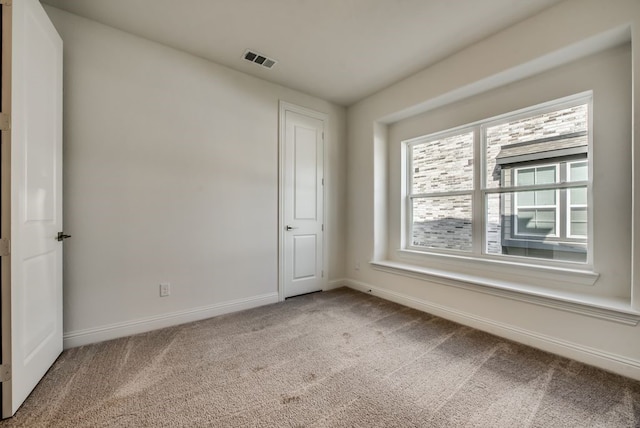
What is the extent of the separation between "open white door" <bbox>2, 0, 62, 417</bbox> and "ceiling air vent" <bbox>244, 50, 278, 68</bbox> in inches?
58.4

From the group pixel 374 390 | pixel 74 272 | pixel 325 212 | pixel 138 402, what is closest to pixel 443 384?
pixel 374 390

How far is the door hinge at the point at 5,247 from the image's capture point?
1424 millimetres

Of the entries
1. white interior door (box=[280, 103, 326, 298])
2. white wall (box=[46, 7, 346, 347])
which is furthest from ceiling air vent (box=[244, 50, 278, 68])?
white interior door (box=[280, 103, 326, 298])

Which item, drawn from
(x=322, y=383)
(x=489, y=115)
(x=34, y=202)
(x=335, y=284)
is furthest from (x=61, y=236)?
(x=489, y=115)

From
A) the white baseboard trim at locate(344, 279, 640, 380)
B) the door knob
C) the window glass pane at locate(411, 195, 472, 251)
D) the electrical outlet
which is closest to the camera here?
→ the white baseboard trim at locate(344, 279, 640, 380)

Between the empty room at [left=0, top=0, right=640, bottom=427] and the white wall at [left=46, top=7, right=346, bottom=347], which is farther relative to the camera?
the white wall at [left=46, top=7, right=346, bottom=347]

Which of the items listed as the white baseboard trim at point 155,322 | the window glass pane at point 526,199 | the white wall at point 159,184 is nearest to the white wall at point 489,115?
the window glass pane at point 526,199

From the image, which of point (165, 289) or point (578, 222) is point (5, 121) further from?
point (578, 222)

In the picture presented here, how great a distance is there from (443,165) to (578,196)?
1305 mm

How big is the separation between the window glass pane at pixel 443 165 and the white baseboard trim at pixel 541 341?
141 cm

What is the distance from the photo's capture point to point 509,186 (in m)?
2.70

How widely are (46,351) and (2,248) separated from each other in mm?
853

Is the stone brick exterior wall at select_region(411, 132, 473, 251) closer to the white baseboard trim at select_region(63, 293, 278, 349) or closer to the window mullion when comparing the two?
the window mullion

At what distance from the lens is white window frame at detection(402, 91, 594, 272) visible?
86.6 inches
